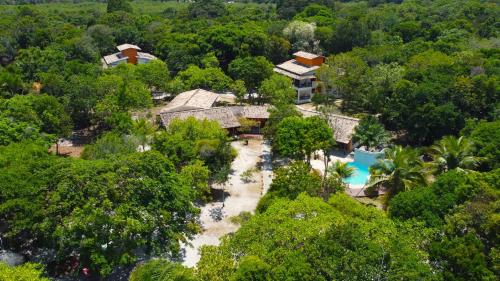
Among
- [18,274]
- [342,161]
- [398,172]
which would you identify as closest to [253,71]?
[342,161]

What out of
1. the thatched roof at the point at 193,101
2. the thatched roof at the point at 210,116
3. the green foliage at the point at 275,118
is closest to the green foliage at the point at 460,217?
the green foliage at the point at 275,118

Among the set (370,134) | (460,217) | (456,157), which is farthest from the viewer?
(370,134)

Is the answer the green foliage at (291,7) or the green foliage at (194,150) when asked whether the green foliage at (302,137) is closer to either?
the green foliage at (194,150)

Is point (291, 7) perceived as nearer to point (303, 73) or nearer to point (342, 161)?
point (303, 73)

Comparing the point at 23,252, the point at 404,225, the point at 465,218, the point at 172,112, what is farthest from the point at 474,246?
the point at 172,112

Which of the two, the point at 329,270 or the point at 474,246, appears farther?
the point at 474,246

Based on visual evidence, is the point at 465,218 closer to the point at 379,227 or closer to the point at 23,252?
the point at 379,227
